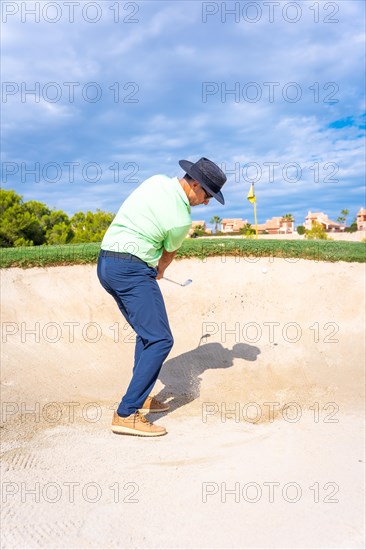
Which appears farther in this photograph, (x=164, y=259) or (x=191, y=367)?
(x=191, y=367)

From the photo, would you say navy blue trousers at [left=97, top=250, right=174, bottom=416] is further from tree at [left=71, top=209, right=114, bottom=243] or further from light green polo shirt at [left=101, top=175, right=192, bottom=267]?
tree at [left=71, top=209, right=114, bottom=243]

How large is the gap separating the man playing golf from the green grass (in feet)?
17.6

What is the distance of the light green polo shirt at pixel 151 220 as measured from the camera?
14.4 ft

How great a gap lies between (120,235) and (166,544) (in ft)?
8.80

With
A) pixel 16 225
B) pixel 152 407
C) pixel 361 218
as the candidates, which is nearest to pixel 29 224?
pixel 16 225

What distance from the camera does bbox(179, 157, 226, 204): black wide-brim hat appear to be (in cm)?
444

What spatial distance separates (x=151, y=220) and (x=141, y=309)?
2.88ft

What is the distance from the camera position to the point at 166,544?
297 centimetres

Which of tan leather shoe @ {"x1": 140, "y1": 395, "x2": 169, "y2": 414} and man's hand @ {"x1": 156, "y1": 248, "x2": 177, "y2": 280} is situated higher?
man's hand @ {"x1": 156, "y1": 248, "x2": 177, "y2": 280}

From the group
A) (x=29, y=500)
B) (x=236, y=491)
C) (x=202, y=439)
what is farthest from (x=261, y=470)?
(x=29, y=500)

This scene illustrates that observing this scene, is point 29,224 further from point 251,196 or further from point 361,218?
point 361,218

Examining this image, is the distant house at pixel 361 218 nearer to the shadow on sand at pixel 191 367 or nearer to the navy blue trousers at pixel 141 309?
the shadow on sand at pixel 191 367

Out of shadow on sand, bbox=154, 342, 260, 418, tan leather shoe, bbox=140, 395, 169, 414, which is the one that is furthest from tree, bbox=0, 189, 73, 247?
tan leather shoe, bbox=140, 395, 169, 414

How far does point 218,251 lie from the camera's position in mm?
10438
